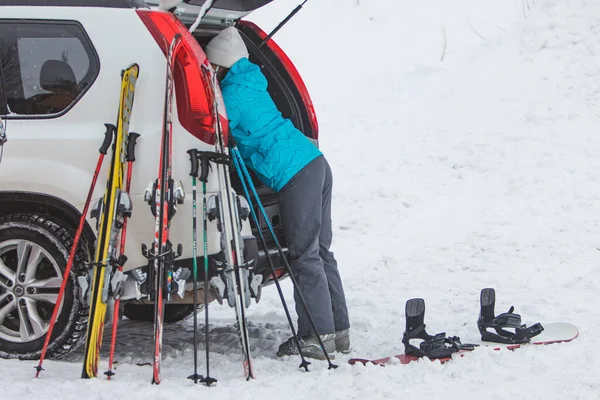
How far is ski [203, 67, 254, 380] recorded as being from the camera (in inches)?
159

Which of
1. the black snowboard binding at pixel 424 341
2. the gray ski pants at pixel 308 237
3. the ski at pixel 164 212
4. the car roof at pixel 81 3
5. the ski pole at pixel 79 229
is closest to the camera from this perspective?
the ski at pixel 164 212

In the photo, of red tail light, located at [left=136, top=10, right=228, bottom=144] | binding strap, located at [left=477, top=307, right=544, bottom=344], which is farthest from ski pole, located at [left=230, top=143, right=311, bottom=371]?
binding strap, located at [left=477, top=307, right=544, bottom=344]

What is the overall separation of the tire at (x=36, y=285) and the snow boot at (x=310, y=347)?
1194mm

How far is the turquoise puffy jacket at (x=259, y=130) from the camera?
4629mm

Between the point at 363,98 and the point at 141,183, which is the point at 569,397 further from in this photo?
the point at 363,98

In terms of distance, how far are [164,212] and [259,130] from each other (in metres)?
0.98

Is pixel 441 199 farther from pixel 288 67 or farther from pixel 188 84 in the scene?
pixel 188 84

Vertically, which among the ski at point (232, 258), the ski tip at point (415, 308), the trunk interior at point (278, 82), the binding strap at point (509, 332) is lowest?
the binding strap at point (509, 332)

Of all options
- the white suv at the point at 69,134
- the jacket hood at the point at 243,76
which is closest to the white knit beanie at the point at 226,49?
the jacket hood at the point at 243,76

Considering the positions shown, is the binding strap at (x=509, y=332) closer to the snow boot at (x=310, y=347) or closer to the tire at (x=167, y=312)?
the snow boot at (x=310, y=347)

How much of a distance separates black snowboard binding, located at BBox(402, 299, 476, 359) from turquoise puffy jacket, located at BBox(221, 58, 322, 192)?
3.51 ft

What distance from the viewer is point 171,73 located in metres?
3.99

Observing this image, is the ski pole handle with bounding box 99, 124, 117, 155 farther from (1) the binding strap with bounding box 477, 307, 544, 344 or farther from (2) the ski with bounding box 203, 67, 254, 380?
(1) the binding strap with bounding box 477, 307, 544, 344

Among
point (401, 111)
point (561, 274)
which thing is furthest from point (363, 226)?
point (401, 111)
